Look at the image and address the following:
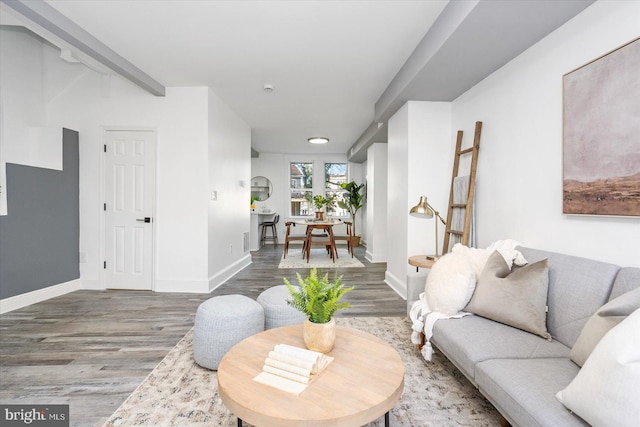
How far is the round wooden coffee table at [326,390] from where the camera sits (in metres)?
1.03

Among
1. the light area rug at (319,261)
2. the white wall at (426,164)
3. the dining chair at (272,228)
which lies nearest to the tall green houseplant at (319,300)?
the white wall at (426,164)

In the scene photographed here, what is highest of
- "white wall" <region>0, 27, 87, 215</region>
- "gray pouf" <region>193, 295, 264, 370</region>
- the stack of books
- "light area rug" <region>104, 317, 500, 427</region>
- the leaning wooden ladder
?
"white wall" <region>0, 27, 87, 215</region>

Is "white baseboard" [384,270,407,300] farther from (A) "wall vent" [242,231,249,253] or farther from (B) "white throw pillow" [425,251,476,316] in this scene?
(A) "wall vent" [242,231,249,253]

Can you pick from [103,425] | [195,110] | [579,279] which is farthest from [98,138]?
[579,279]

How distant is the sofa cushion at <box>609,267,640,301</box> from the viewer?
4.57 ft

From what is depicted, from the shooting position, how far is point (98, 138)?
404 centimetres

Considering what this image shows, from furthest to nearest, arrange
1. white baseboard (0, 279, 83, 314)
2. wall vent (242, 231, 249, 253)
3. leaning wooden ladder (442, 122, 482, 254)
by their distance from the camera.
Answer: wall vent (242, 231, 249, 253)
white baseboard (0, 279, 83, 314)
leaning wooden ladder (442, 122, 482, 254)

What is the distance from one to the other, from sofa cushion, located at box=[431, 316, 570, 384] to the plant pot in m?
0.73

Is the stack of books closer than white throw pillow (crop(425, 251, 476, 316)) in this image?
Yes

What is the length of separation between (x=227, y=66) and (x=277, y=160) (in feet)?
18.8

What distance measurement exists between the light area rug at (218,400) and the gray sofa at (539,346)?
0.87 ft

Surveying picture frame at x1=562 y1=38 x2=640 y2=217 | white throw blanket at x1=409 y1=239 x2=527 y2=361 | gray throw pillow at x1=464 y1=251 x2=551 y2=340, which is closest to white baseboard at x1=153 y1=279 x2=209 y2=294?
white throw blanket at x1=409 y1=239 x2=527 y2=361

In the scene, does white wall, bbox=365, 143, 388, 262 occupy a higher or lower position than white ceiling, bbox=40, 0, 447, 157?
lower

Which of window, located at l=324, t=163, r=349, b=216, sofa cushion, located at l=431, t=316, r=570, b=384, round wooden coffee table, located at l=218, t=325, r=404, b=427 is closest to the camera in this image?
round wooden coffee table, located at l=218, t=325, r=404, b=427
